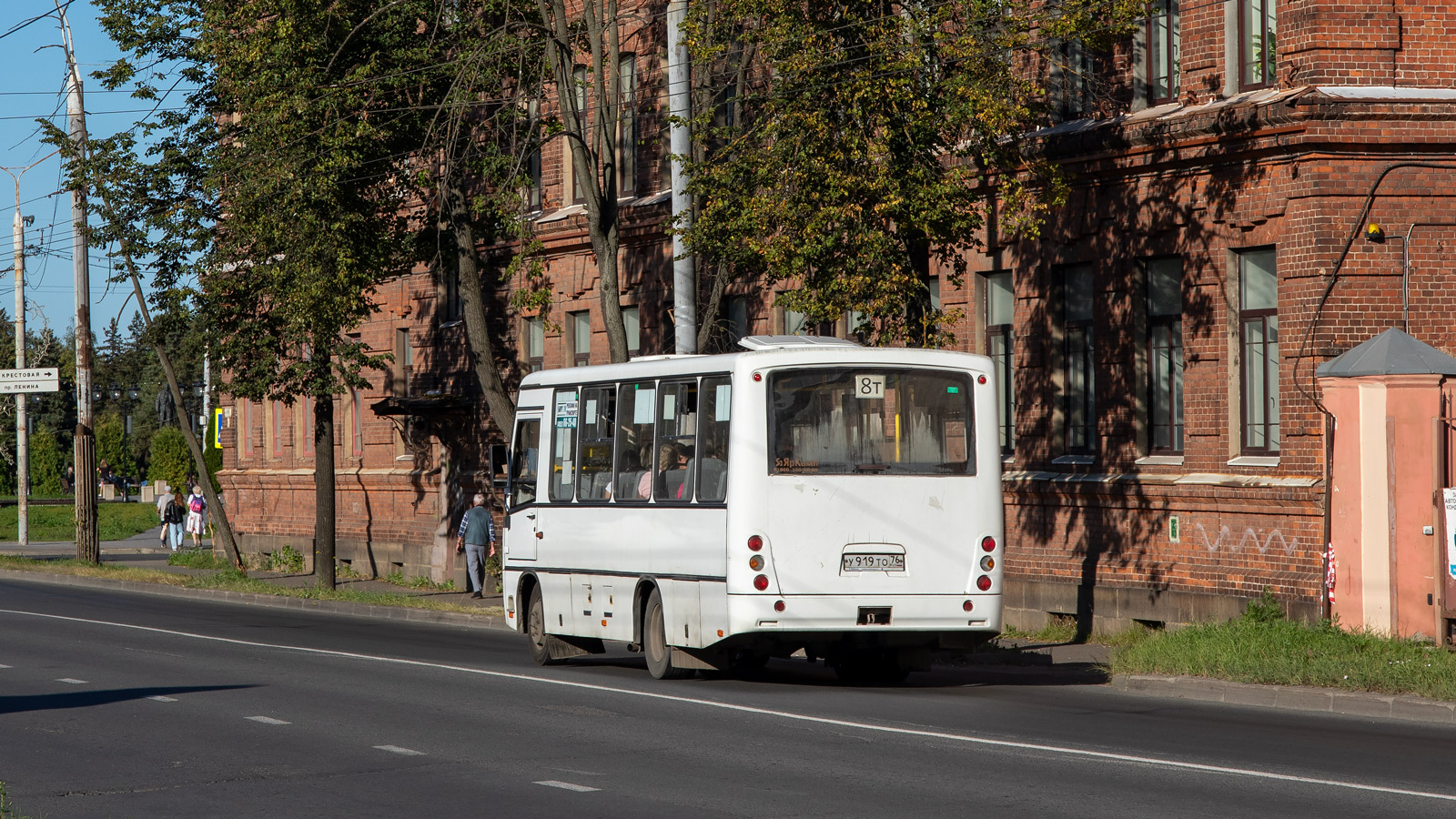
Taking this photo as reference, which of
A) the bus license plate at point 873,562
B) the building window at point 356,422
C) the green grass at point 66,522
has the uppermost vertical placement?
the building window at point 356,422

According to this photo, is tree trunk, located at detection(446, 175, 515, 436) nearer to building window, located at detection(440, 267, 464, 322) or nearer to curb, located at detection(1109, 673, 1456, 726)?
building window, located at detection(440, 267, 464, 322)

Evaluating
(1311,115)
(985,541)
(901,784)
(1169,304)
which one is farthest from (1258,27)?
(901,784)

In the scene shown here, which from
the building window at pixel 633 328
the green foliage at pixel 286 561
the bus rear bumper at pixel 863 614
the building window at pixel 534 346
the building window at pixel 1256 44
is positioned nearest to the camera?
the bus rear bumper at pixel 863 614

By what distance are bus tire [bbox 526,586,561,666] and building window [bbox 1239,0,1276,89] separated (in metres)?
9.71

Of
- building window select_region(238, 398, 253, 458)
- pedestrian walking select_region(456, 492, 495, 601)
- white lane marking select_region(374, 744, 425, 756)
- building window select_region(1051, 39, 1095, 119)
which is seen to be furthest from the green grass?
white lane marking select_region(374, 744, 425, 756)

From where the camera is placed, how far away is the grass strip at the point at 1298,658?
45.3 ft

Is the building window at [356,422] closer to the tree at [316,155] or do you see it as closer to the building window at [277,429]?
the building window at [277,429]

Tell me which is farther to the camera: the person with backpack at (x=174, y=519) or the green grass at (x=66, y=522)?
the green grass at (x=66, y=522)

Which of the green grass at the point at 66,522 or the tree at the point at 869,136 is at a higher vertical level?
the tree at the point at 869,136

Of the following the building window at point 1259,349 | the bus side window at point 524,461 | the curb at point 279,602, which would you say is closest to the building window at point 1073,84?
the building window at point 1259,349

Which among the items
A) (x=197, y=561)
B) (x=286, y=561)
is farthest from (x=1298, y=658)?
(x=197, y=561)

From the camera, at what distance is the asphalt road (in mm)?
9266

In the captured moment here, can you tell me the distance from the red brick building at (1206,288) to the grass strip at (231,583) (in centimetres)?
615

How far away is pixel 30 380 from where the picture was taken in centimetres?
4231
